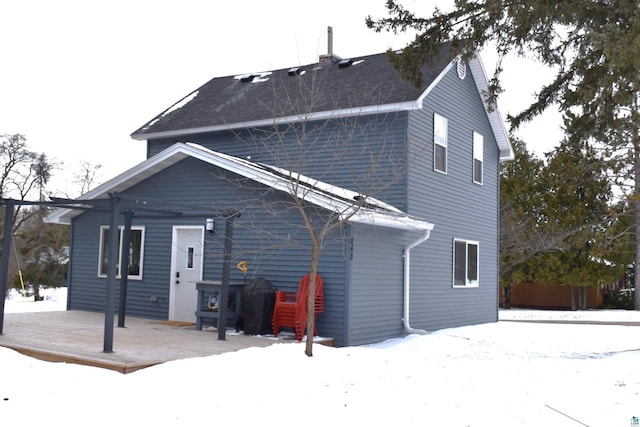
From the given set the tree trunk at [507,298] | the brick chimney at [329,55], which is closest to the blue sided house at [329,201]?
the brick chimney at [329,55]

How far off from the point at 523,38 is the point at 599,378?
17.0 feet

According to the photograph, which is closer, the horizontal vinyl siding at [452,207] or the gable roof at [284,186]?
the gable roof at [284,186]

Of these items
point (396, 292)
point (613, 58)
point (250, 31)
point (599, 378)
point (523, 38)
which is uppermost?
point (250, 31)

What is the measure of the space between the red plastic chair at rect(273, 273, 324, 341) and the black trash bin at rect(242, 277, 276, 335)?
0.15 meters

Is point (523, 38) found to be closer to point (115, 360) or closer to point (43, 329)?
point (115, 360)

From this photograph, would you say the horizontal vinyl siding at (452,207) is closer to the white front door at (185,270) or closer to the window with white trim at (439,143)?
the window with white trim at (439,143)

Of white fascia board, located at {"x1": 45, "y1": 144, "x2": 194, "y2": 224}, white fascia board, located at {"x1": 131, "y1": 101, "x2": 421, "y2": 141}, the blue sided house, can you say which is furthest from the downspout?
white fascia board, located at {"x1": 45, "y1": 144, "x2": 194, "y2": 224}

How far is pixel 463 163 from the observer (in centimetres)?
1559

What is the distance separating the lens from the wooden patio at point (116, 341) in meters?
7.95

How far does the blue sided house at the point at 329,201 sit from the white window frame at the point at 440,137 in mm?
50

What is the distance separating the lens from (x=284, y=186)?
10.7 m

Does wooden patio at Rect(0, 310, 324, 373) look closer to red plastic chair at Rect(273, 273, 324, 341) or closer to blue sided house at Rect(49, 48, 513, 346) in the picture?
red plastic chair at Rect(273, 273, 324, 341)

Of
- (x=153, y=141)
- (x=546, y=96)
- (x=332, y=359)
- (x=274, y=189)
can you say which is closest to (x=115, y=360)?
(x=332, y=359)

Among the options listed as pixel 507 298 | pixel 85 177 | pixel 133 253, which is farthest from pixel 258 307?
pixel 85 177
